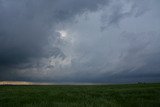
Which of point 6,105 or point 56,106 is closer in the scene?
point 56,106

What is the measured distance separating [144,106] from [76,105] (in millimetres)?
8213

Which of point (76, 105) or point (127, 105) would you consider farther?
point (127, 105)

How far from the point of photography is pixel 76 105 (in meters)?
30.8

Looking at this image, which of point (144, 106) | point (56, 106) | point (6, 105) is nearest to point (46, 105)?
point (56, 106)

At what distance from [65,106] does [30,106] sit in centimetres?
413

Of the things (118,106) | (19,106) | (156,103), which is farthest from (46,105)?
(156,103)

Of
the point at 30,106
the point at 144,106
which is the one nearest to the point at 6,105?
the point at 30,106

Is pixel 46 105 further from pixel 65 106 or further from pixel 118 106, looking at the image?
pixel 118 106

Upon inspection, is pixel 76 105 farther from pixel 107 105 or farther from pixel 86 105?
pixel 107 105

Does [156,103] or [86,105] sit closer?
[86,105]

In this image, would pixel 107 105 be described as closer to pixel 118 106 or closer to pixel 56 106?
pixel 118 106

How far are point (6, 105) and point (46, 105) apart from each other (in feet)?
18.2

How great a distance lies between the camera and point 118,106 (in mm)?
31531

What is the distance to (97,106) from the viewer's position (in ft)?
98.5
